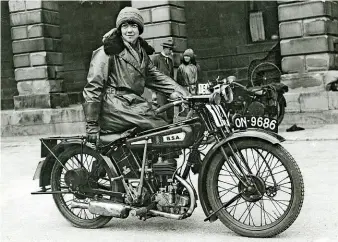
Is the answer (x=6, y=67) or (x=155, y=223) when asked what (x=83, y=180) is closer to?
(x=155, y=223)

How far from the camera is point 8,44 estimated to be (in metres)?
23.9

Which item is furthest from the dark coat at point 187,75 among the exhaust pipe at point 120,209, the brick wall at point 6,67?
the brick wall at point 6,67

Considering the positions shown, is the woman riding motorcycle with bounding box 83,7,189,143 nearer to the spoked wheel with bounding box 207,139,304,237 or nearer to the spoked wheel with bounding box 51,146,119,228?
the spoked wheel with bounding box 51,146,119,228

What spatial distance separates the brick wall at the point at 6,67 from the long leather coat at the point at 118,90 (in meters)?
19.0

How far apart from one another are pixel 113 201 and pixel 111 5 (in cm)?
1905

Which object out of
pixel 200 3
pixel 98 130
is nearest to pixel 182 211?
pixel 98 130

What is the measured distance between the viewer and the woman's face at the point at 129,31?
5.23m

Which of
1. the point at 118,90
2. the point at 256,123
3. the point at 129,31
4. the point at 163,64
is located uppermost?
the point at 163,64

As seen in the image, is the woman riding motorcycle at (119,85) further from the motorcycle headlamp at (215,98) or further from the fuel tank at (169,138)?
the motorcycle headlamp at (215,98)

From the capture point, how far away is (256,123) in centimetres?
463

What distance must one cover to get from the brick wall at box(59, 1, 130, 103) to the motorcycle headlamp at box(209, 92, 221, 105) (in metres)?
18.9

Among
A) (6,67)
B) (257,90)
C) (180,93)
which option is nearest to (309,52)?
(257,90)

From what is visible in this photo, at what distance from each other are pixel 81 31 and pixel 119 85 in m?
18.9

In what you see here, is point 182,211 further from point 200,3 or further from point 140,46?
point 200,3
